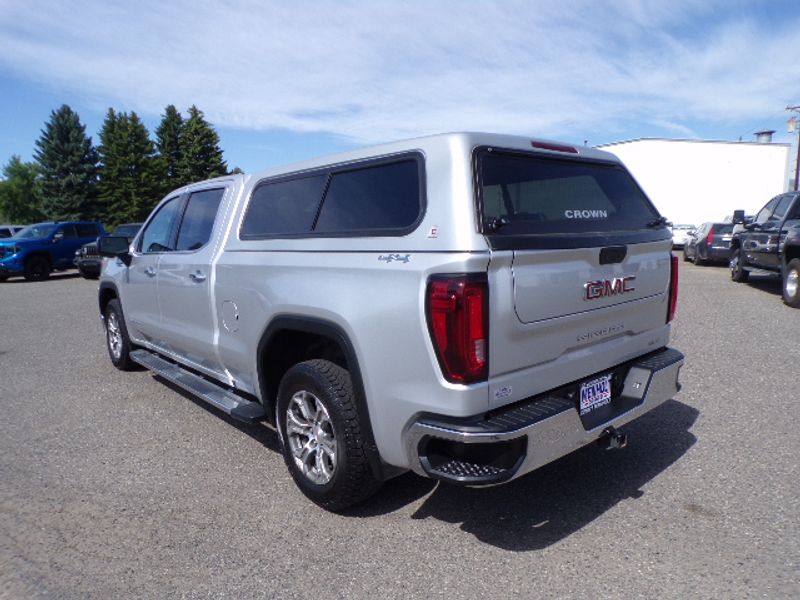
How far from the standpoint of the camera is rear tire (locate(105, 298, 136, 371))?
251 inches

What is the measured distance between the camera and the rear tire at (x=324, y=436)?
318 centimetres

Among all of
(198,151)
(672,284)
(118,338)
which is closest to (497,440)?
(672,284)

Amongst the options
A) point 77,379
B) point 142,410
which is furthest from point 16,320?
point 142,410

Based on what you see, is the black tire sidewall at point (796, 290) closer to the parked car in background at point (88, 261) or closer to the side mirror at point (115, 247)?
the side mirror at point (115, 247)

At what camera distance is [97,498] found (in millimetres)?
3688

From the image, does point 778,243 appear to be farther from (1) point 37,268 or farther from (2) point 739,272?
(1) point 37,268

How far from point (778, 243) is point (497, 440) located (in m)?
10.8

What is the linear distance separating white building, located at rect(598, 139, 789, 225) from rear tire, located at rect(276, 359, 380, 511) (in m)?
28.4

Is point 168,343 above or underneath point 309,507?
above

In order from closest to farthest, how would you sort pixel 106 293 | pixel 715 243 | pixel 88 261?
1. pixel 106 293
2. pixel 715 243
3. pixel 88 261

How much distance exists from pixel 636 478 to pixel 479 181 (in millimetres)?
2201

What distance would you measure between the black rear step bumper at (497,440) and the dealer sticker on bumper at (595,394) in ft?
0.54

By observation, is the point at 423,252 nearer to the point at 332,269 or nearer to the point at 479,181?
the point at 479,181

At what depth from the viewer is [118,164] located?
53.1m
